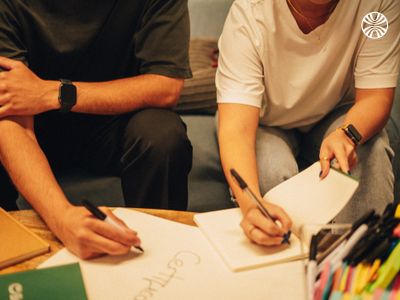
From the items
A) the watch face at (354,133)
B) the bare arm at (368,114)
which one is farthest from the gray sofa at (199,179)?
the watch face at (354,133)

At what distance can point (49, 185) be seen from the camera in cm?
104

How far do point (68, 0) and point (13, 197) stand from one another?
57 centimetres

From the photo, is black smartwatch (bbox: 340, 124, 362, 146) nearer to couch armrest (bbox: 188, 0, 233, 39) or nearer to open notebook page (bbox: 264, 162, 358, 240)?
open notebook page (bbox: 264, 162, 358, 240)

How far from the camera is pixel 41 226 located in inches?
39.3

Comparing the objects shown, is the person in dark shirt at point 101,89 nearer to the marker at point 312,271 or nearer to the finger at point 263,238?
the finger at point 263,238

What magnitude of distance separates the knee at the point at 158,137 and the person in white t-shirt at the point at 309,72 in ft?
0.42

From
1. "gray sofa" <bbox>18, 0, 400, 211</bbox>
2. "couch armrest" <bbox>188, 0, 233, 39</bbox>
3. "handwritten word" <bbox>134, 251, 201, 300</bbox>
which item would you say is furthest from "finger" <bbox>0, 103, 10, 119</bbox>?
"couch armrest" <bbox>188, 0, 233, 39</bbox>

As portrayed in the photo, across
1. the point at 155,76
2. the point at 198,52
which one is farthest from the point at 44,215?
the point at 198,52

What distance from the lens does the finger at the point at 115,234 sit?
84 cm

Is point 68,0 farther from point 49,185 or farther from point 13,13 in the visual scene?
point 49,185

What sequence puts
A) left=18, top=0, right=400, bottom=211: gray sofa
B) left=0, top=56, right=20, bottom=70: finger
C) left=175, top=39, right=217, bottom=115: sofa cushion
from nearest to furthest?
1. left=0, top=56, right=20, bottom=70: finger
2. left=18, top=0, right=400, bottom=211: gray sofa
3. left=175, top=39, right=217, bottom=115: sofa cushion

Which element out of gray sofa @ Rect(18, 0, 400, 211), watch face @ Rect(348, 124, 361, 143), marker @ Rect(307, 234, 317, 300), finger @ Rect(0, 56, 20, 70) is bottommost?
gray sofa @ Rect(18, 0, 400, 211)

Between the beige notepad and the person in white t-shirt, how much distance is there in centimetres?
48

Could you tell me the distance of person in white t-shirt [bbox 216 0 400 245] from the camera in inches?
50.1
